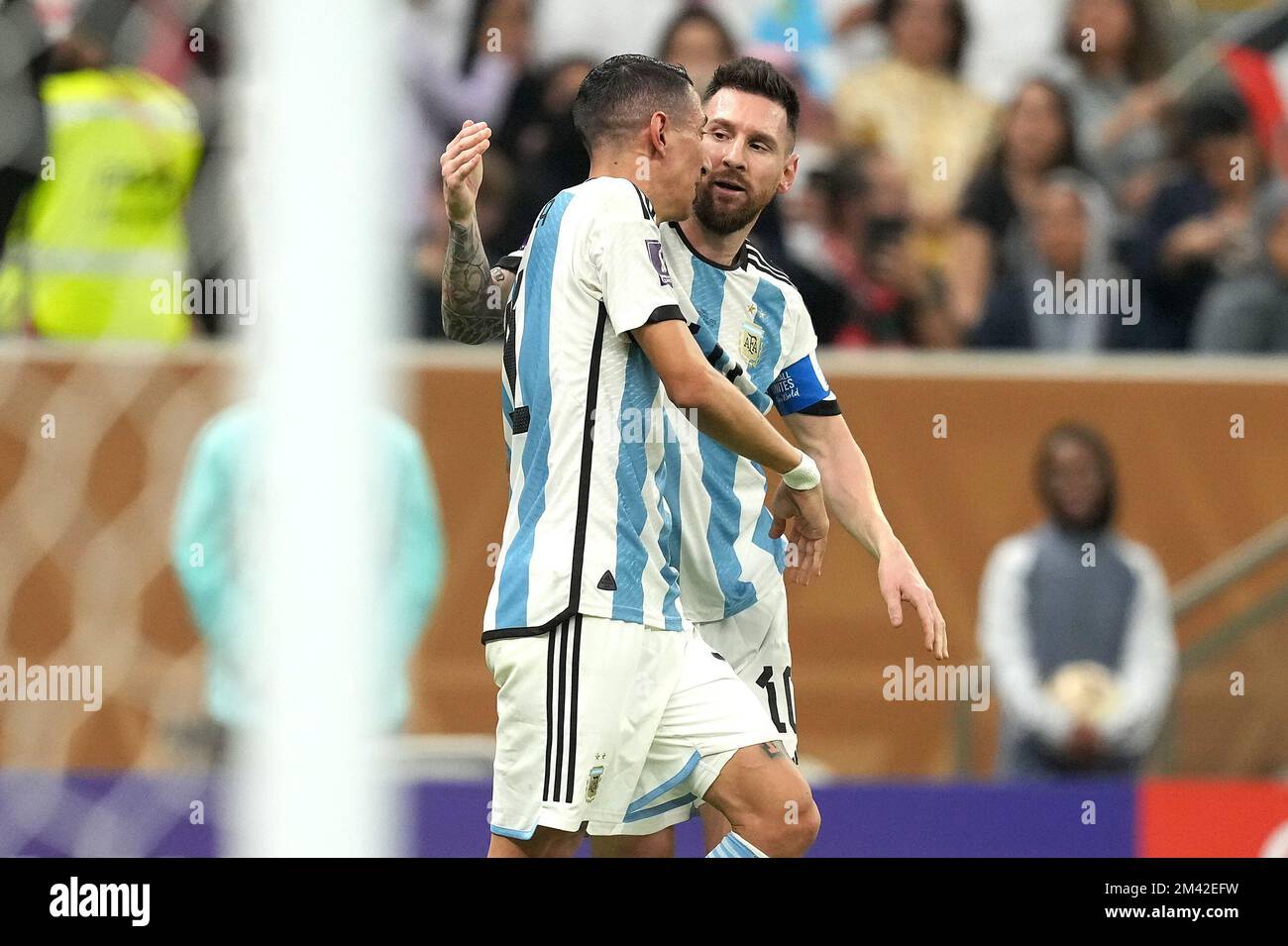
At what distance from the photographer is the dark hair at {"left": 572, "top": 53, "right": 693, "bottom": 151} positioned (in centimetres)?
373

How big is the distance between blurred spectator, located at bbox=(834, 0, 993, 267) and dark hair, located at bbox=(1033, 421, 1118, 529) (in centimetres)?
78

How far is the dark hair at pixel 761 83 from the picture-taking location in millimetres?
4160

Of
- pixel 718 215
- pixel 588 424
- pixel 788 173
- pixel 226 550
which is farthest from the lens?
pixel 226 550

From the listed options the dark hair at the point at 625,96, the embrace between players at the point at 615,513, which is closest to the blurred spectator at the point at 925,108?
the embrace between players at the point at 615,513

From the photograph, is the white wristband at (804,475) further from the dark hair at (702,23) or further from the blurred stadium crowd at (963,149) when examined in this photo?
the dark hair at (702,23)

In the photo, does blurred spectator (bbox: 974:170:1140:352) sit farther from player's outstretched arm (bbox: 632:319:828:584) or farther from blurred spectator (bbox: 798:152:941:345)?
player's outstretched arm (bbox: 632:319:828:584)

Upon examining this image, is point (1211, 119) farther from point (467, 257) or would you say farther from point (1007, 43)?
point (467, 257)

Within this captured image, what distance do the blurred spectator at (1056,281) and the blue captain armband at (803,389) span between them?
2.57 metres

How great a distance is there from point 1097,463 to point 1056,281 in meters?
0.66

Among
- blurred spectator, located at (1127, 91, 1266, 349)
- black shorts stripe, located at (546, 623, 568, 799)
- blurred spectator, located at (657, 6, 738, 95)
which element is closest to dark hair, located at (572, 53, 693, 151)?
black shorts stripe, located at (546, 623, 568, 799)

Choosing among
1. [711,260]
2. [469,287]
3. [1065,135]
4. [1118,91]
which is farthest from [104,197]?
[1118,91]

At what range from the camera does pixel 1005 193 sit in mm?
6898

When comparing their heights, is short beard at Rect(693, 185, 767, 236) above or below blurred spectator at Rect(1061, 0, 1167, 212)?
below
